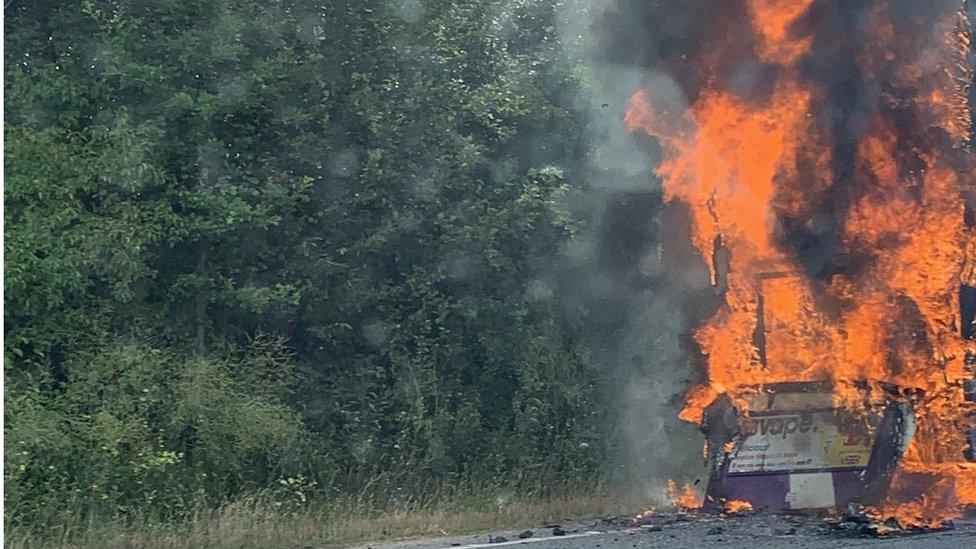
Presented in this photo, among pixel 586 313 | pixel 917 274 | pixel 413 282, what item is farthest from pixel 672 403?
pixel 917 274

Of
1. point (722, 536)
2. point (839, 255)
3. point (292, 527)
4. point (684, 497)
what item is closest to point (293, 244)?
point (292, 527)

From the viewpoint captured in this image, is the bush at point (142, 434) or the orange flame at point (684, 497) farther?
the orange flame at point (684, 497)

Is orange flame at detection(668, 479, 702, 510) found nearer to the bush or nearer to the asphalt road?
the asphalt road

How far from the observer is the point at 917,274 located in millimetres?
11391

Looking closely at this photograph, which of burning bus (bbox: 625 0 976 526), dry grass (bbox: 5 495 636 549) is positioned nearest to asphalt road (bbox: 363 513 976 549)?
burning bus (bbox: 625 0 976 526)

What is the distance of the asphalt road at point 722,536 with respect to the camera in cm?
910

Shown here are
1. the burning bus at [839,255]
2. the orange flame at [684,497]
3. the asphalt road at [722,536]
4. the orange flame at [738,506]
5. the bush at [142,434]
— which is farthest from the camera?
the orange flame at [684,497]

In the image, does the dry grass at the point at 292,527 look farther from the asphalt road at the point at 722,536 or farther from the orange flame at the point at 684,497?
the asphalt road at the point at 722,536

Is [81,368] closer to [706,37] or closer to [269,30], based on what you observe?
[269,30]

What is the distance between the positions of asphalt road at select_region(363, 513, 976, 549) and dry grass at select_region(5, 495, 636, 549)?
27.7 inches

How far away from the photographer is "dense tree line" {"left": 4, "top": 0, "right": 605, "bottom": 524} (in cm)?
1349

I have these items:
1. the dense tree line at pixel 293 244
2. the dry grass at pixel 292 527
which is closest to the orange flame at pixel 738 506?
the dry grass at pixel 292 527

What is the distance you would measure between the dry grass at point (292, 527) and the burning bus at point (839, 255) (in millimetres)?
2491

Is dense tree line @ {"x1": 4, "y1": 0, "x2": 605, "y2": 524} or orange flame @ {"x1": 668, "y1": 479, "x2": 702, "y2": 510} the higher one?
dense tree line @ {"x1": 4, "y1": 0, "x2": 605, "y2": 524}
